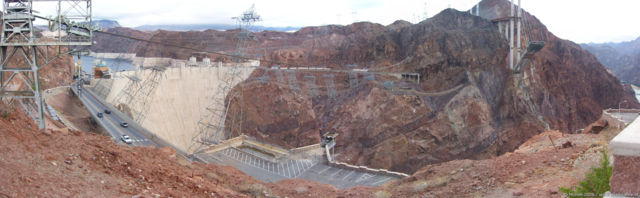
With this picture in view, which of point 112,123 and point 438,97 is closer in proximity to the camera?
point 112,123

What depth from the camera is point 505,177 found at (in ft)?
36.8

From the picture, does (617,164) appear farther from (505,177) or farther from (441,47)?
(441,47)

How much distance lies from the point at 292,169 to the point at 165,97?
16.4 metres

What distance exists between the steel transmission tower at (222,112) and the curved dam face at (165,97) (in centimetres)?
62

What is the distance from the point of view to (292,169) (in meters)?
32.1

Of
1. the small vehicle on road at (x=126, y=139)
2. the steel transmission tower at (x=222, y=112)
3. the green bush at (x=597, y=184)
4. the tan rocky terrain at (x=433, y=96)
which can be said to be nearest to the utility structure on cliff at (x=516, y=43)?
the tan rocky terrain at (x=433, y=96)

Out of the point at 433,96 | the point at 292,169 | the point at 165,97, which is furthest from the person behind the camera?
the point at 433,96

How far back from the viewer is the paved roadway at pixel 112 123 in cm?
2759

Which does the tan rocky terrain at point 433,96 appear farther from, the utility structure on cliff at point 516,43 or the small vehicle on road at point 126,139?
the small vehicle on road at point 126,139

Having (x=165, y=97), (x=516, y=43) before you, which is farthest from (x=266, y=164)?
(x=516, y=43)

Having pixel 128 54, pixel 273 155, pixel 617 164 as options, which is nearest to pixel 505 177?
pixel 617 164

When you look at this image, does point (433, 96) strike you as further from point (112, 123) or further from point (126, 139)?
point (126, 139)

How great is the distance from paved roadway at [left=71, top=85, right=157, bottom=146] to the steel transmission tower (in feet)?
24.0

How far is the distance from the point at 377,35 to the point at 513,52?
1718cm
